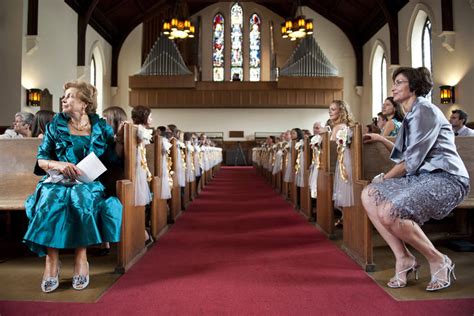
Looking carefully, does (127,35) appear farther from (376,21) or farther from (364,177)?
(364,177)

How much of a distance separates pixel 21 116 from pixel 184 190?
6.70 feet

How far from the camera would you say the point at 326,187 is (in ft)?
12.8

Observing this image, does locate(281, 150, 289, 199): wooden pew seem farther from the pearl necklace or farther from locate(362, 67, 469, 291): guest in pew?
the pearl necklace

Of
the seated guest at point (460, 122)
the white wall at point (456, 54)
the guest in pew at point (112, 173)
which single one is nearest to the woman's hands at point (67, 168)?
the guest in pew at point (112, 173)

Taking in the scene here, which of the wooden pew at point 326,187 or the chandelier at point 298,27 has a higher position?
the chandelier at point 298,27

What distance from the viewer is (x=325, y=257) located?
10.3 feet

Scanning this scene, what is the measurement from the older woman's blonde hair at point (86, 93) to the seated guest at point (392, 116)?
2528mm

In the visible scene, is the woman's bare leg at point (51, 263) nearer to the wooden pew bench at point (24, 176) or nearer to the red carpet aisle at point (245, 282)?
the red carpet aisle at point (245, 282)

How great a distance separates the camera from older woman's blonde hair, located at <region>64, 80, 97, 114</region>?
263 centimetres

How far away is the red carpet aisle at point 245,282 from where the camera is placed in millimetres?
2092

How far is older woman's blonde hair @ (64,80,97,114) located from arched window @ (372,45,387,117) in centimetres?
1398

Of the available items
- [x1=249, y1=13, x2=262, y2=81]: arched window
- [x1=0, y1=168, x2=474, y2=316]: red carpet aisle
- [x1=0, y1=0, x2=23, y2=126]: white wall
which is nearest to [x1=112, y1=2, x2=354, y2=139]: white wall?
[x1=249, y1=13, x2=262, y2=81]: arched window

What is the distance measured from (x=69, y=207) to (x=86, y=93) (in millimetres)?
Answer: 673

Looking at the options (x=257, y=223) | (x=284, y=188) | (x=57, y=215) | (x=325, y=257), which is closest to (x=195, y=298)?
(x=57, y=215)
